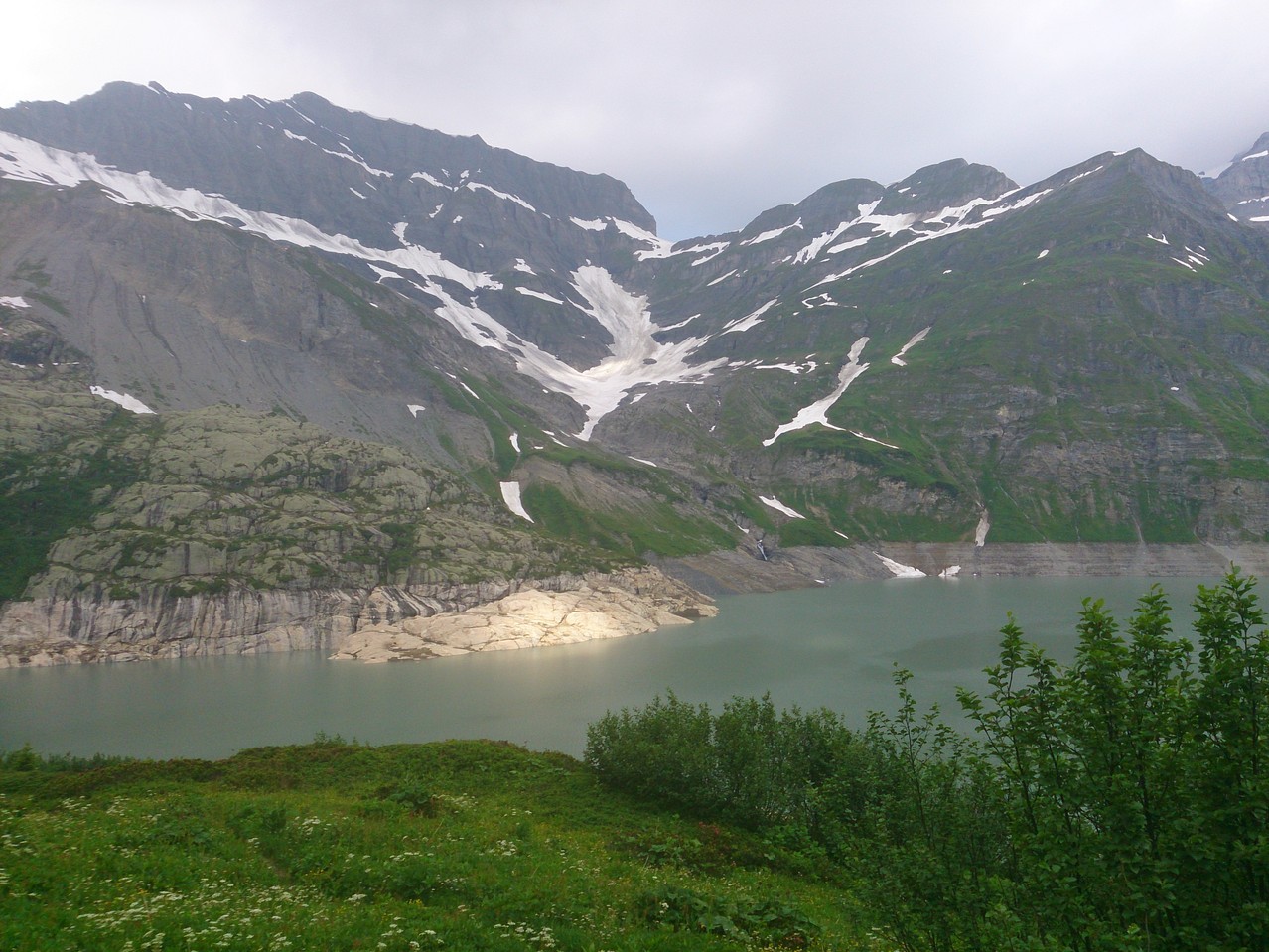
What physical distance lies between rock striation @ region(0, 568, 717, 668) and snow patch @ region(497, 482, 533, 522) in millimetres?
47630

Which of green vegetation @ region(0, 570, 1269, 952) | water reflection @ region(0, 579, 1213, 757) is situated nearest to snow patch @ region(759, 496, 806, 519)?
water reflection @ region(0, 579, 1213, 757)

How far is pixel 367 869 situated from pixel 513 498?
461ft

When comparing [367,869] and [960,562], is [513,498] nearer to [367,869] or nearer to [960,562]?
[960,562]

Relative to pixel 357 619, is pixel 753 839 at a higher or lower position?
higher

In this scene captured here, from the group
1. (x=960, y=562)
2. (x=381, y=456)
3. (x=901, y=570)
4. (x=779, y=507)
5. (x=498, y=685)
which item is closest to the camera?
(x=498, y=685)

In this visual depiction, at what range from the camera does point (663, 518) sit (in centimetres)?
16100

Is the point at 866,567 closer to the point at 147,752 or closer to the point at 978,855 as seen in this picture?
the point at 147,752

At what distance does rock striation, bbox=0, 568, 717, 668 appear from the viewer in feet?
254

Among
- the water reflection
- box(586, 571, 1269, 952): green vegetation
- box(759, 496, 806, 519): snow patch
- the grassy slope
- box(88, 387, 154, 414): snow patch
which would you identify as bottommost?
the water reflection

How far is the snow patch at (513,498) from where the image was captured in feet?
481

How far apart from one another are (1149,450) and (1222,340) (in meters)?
53.4

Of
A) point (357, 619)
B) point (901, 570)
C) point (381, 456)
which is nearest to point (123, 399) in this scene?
point (381, 456)

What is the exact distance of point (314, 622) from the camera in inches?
3415

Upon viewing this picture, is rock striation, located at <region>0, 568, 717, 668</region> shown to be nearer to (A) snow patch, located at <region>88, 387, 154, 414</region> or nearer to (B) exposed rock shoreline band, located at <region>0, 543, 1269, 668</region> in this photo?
(B) exposed rock shoreline band, located at <region>0, 543, 1269, 668</region>
